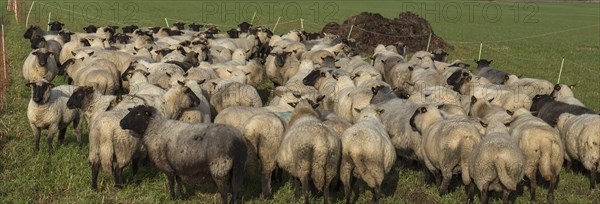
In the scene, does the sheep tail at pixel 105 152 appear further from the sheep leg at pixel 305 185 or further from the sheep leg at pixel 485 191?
the sheep leg at pixel 485 191

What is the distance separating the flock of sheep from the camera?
8.40m

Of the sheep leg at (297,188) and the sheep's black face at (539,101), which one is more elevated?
the sheep's black face at (539,101)

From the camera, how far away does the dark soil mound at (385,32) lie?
2936 centimetres

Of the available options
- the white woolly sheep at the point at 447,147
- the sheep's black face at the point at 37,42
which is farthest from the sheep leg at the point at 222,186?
the sheep's black face at the point at 37,42

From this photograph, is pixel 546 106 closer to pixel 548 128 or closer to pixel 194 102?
pixel 548 128

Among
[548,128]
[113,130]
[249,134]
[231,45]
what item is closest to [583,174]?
[548,128]

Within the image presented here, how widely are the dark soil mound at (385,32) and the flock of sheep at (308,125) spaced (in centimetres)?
1279

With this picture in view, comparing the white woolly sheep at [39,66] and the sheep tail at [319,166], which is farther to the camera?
the white woolly sheep at [39,66]

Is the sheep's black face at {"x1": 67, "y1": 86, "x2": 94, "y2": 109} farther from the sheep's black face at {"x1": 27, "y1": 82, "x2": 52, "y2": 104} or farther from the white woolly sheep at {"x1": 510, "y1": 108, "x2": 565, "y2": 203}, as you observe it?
the white woolly sheep at {"x1": 510, "y1": 108, "x2": 565, "y2": 203}

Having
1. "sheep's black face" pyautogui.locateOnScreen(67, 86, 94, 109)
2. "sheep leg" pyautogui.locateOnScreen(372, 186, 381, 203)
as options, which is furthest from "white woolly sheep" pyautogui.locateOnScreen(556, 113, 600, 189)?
"sheep's black face" pyautogui.locateOnScreen(67, 86, 94, 109)

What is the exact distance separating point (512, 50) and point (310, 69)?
22573mm

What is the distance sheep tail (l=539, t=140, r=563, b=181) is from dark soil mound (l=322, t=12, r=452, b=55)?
64.0ft

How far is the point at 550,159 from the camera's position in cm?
926

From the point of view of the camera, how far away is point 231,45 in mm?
21141
